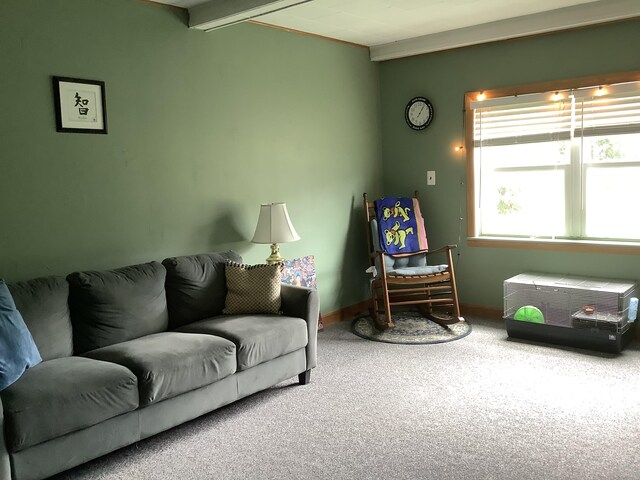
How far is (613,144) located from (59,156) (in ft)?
A: 12.7

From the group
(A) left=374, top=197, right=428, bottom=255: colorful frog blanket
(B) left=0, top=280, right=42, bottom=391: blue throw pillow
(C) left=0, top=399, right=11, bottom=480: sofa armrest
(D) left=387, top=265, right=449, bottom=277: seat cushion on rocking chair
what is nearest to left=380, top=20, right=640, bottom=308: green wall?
(A) left=374, top=197, right=428, bottom=255: colorful frog blanket

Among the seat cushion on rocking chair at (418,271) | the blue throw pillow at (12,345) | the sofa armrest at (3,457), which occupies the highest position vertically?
the blue throw pillow at (12,345)

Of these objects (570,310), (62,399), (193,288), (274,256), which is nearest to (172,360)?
(62,399)

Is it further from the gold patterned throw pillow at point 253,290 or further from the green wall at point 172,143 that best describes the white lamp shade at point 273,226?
the gold patterned throw pillow at point 253,290

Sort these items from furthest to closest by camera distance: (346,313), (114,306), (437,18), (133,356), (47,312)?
(346,313), (437,18), (114,306), (47,312), (133,356)

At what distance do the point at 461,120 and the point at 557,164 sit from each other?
91 centimetres

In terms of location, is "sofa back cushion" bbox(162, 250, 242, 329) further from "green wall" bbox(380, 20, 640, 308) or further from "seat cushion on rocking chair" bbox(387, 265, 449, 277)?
"green wall" bbox(380, 20, 640, 308)

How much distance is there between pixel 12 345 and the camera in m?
2.60

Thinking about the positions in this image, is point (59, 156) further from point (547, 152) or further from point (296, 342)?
point (547, 152)

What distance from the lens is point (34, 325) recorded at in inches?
115

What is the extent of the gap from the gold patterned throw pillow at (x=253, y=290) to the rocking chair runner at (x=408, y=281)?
1.32 m

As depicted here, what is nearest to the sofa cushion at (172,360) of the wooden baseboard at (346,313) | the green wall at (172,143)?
the green wall at (172,143)

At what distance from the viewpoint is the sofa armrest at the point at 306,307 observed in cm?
367

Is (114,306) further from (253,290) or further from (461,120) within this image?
(461,120)
